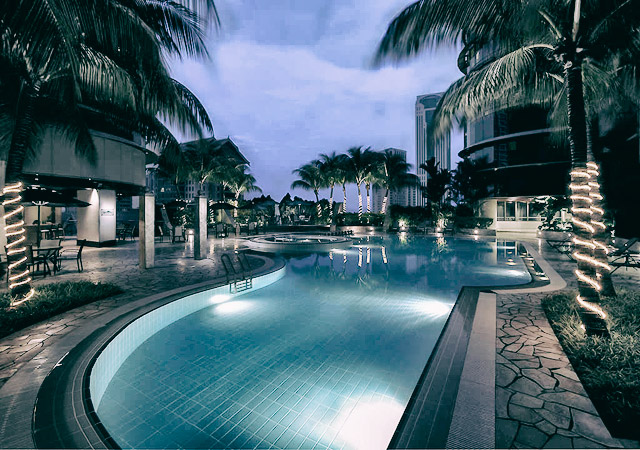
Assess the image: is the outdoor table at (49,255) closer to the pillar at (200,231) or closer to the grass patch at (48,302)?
the grass patch at (48,302)

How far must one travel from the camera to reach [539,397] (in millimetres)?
2699

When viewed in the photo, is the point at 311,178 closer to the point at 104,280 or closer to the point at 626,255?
the point at 104,280

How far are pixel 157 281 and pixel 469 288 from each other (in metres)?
7.69

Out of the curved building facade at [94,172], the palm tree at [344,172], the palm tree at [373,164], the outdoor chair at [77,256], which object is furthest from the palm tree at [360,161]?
the outdoor chair at [77,256]

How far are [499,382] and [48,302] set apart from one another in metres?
7.04

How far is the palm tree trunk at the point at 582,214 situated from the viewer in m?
3.74

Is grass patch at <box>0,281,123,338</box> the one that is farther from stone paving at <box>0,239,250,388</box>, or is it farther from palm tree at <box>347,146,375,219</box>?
palm tree at <box>347,146,375,219</box>

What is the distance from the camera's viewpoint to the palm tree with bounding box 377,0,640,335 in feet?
12.7

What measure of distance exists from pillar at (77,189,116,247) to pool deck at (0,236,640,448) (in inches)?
490

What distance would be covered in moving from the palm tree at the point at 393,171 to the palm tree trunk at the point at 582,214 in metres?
25.1

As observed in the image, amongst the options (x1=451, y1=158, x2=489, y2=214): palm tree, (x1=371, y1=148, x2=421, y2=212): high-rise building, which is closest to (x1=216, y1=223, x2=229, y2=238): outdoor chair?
(x1=371, y1=148, x2=421, y2=212): high-rise building

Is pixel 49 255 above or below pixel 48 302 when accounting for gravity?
above

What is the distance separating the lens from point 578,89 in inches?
158

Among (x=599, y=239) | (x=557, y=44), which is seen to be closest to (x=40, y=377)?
(x=599, y=239)
